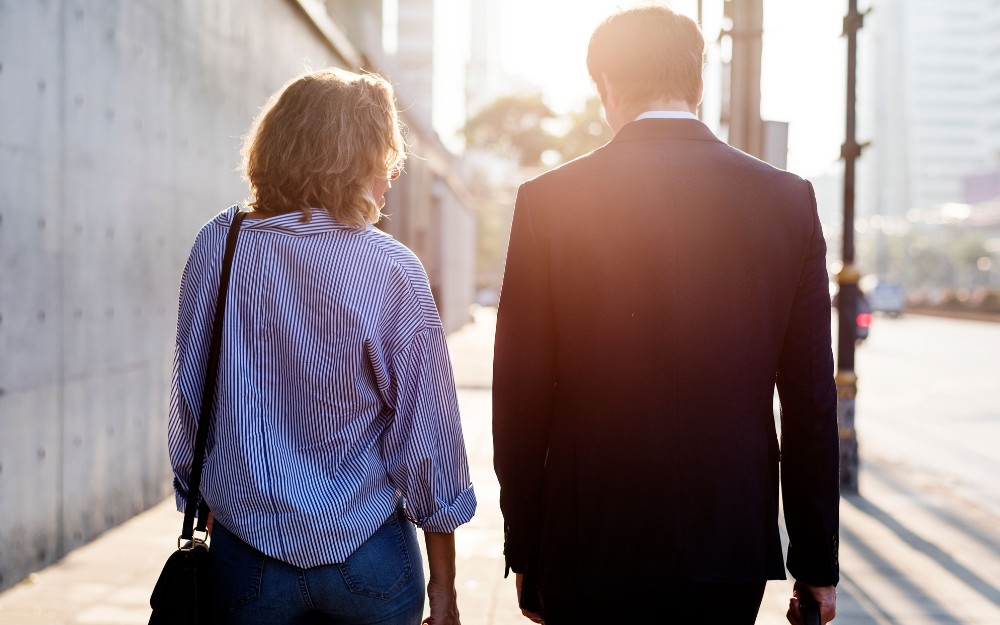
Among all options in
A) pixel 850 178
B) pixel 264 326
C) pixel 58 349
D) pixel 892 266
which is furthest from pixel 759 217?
pixel 892 266

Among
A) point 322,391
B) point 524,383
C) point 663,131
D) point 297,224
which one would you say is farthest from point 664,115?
point 322,391

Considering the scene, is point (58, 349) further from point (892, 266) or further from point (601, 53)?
point (892, 266)

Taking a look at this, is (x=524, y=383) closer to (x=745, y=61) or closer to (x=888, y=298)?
(x=745, y=61)

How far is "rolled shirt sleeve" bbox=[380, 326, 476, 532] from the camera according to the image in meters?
2.08

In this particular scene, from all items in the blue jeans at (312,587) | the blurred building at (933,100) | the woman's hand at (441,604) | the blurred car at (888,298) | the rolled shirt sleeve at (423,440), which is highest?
the blurred building at (933,100)

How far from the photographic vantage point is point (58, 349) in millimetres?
5312

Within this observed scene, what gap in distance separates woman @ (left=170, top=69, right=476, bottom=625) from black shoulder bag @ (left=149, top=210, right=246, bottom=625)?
0.02 metres

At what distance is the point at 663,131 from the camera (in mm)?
2244

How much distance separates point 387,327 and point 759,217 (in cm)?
80

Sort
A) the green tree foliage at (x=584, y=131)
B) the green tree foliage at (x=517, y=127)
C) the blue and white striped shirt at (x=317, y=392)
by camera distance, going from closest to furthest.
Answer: the blue and white striped shirt at (x=317, y=392) < the green tree foliage at (x=584, y=131) < the green tree foliage at (x=517, y=127)

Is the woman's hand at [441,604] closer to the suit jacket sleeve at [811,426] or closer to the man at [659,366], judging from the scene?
the man at [659,366]

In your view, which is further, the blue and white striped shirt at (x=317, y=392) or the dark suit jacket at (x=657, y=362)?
the dark suit jacket at (x=657, y=362)

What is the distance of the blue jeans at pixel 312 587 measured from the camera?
195 centimetres

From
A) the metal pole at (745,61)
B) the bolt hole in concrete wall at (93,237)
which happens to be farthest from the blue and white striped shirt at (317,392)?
the metal pole at (745,61)
